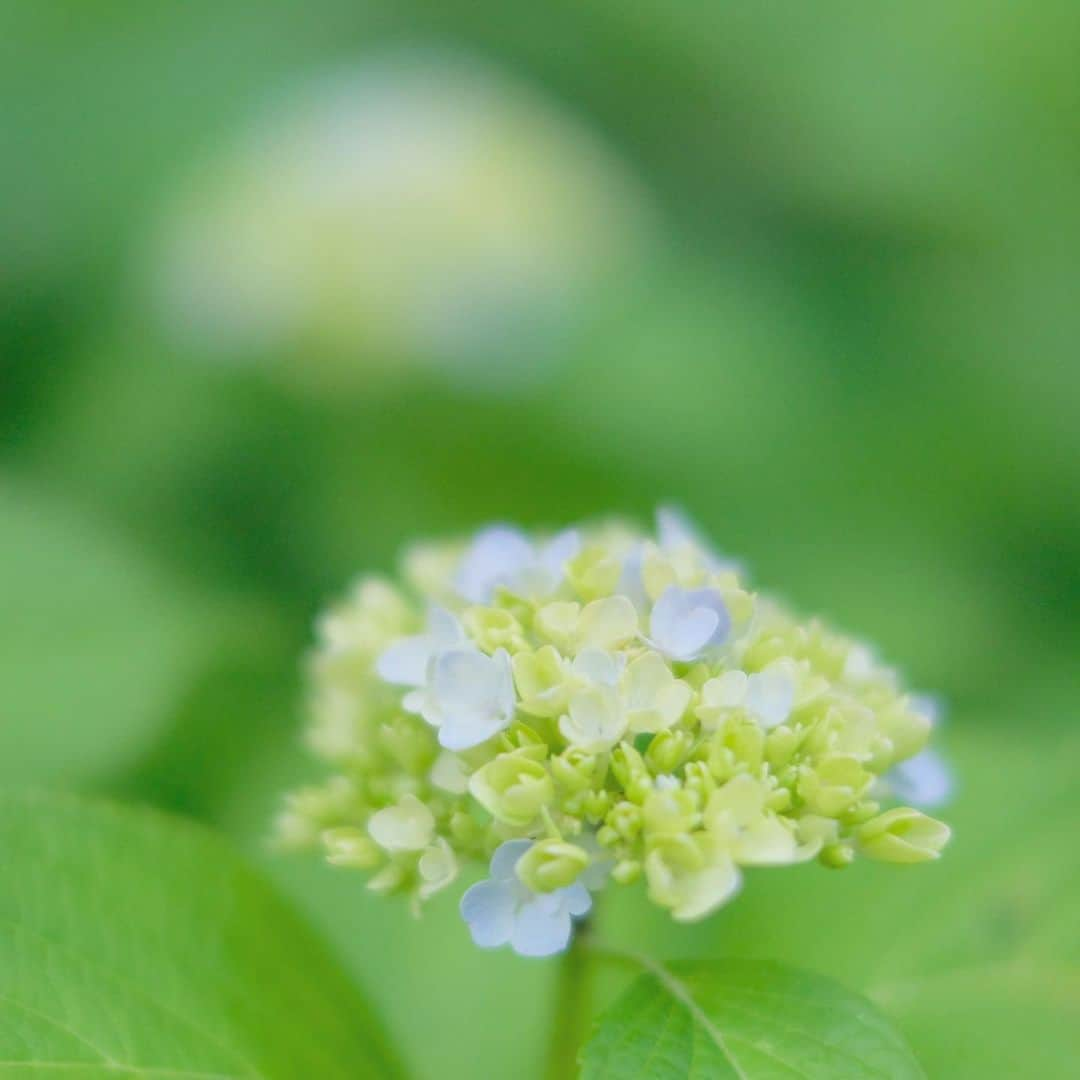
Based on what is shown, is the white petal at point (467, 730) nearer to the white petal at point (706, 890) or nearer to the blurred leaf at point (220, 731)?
the white petal at point (706, 890)

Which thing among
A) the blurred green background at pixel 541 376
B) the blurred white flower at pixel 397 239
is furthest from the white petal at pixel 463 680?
the blurred white flower at pixel 397 239

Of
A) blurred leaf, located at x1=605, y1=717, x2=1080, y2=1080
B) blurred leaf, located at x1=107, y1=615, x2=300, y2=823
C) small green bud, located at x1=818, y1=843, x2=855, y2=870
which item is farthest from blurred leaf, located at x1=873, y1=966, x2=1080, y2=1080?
blurred leaf, located at x1=107, y1=615, x2=300, y2=823

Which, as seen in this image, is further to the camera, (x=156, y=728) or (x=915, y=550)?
(x=915, y=550)

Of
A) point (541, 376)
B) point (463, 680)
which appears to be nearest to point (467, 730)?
point (463, 680)

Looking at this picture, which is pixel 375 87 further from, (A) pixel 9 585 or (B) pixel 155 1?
(A) pixel 9 585

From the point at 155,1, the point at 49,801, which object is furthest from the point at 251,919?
the point at 155,1

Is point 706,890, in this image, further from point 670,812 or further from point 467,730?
point 467,730
